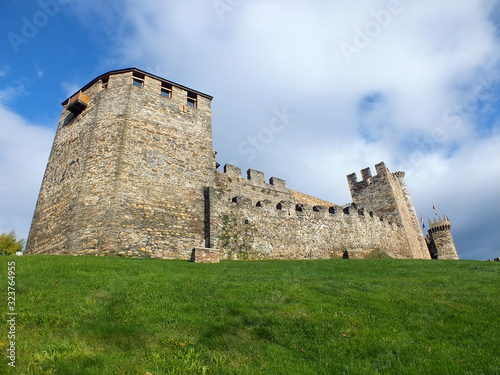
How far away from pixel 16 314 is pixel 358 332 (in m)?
6.48

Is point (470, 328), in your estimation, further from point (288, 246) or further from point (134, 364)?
point (288, 246)

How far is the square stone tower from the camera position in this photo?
1446 centimetres

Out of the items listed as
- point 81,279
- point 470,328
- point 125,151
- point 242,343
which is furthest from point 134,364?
point 125,151

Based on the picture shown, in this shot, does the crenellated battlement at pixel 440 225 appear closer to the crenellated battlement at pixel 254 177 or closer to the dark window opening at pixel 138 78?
the crenellated battlement at pixel 254 177

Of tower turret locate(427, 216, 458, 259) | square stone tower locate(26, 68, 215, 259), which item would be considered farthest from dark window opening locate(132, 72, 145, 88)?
tower turret locate(427, 216, 458, 259)

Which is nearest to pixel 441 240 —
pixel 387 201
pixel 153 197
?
pixel 387 201

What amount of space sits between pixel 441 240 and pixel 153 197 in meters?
34.9

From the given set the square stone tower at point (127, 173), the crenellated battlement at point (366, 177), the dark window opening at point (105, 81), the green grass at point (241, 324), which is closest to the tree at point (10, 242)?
the square stone tower at point (127, 173)

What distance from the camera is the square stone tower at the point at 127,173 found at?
14.5 metres

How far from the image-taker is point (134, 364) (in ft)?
14.9

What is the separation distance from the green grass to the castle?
15.9 feet

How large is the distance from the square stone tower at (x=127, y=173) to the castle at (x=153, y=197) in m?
0.05

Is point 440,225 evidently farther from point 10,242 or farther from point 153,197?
point 10,242

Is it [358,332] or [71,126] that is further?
[71,126]
